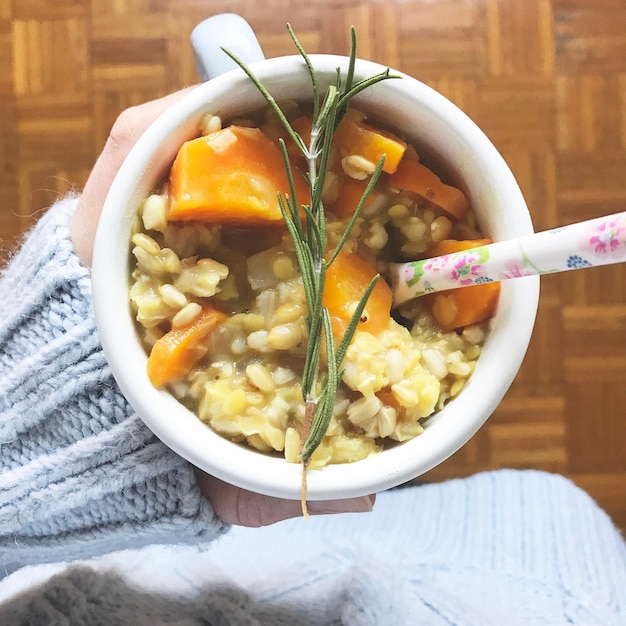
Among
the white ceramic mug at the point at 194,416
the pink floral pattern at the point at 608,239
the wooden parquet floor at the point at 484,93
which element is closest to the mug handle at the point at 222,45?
the white ceramic mug at the point at 194,416

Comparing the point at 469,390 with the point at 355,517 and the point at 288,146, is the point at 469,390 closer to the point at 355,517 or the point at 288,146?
the point at 288,146

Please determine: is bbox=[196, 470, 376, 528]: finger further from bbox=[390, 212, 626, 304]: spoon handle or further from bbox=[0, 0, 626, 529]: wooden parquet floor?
bbox=[0, 0, 626, 529]: wooden parquet floor


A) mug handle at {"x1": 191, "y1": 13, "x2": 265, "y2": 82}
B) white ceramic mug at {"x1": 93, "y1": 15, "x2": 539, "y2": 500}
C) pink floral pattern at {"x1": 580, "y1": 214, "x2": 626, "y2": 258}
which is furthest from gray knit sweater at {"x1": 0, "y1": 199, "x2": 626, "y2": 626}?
pink floral pattern at {"x1": 580, "y1": 214, "x2": 626, "y2": 258}

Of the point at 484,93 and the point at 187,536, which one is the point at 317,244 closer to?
the point at 187,536

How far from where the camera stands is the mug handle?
70cm

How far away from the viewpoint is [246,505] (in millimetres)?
808

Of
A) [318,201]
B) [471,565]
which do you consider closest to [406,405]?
[318,201]

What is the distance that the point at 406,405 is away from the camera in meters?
0.62

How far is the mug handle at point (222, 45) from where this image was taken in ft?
2.28

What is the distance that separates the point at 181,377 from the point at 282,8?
0.74 meters

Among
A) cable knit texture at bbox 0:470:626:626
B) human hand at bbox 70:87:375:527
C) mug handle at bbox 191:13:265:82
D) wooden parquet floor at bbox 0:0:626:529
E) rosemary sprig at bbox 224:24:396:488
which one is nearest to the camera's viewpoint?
rosemary sprig at bbox 224:24:396:488

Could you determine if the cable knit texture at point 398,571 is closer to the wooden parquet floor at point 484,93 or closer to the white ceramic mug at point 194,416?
the wooden parquet floor at point 484,93

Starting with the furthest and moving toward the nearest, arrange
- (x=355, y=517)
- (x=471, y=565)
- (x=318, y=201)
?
(x=355, y=517) → (x=471, y=565) → (x=318, y=201)

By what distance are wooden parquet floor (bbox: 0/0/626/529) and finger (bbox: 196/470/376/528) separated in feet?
1.68
